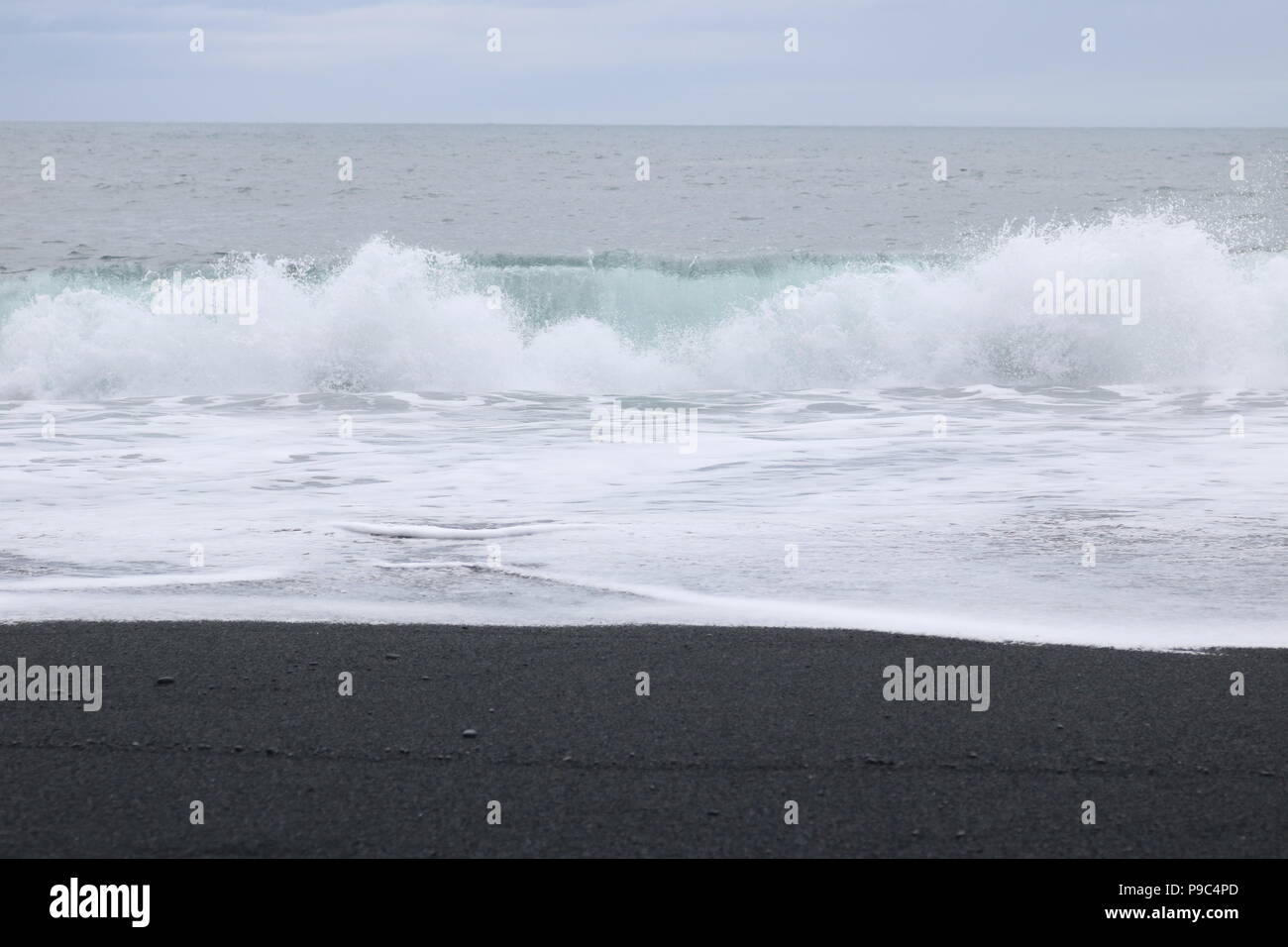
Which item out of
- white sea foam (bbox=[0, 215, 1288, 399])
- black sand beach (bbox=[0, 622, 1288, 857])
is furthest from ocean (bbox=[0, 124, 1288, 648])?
black sand beach (bbox=[0, 622, 1288, 857])

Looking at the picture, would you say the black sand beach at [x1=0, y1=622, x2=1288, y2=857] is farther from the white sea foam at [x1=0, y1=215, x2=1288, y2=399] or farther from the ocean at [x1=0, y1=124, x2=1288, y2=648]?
the white sea foam at [x1=0, y1=215, x2=1288, y2=399]

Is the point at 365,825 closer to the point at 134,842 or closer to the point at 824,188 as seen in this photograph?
the point at 134,842

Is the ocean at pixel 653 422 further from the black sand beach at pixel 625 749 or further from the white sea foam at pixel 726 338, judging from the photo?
the black sand beach at pixel 625 749

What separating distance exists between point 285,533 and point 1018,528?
411cm

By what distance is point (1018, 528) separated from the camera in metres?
7.42

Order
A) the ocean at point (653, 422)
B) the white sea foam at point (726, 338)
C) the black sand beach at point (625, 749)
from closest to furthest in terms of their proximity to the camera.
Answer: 1. the black sand beach at point (625, 749)
2. the ocean at point (653, 422)
3. the white sea foam at point (726, 338)

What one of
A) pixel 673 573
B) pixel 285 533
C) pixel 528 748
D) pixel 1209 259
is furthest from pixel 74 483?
pixel 1209 259

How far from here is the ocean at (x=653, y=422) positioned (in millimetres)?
6168

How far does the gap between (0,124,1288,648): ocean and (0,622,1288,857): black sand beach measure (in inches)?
17.9

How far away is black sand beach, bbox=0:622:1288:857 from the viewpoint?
3.48 metres

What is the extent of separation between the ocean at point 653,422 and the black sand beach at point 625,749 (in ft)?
1.49

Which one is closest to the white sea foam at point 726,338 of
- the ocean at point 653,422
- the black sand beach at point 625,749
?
the ocean at point 653,422
